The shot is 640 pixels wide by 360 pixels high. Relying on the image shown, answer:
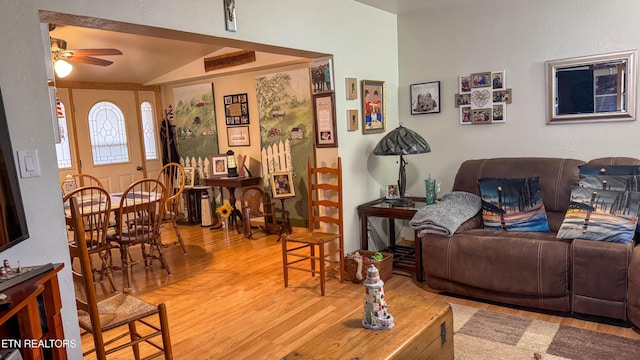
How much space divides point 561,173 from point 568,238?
2.33ft

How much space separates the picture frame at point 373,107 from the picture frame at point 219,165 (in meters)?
2.59

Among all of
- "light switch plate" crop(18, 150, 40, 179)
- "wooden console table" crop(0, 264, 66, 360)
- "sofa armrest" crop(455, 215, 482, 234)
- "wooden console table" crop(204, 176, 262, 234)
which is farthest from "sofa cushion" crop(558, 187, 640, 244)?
"wooden console table" crop(204, 176, 262, 234)

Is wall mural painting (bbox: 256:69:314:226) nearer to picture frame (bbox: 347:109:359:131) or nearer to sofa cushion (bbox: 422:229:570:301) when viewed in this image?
picture frame (bbox: 347:109:359:131)

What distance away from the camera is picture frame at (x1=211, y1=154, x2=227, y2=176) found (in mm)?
6062

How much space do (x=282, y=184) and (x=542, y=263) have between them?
327cm

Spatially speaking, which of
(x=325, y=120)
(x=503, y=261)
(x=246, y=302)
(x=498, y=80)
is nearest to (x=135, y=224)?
(x=246, y=302)

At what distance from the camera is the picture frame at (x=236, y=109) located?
19.7 feet

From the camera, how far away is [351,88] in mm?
3855

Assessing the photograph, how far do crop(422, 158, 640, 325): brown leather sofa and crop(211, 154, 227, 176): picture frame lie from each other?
343cm

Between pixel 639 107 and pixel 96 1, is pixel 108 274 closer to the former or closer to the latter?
pixel 96 1

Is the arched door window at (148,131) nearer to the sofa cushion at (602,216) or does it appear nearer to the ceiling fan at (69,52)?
the ceiling fan at (69,52)

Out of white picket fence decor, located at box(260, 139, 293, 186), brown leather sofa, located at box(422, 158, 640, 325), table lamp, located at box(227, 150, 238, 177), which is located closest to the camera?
brown leather sofa, located at box(422, 158, 640, 325)

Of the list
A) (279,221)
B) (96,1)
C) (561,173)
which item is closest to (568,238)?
(561,173)

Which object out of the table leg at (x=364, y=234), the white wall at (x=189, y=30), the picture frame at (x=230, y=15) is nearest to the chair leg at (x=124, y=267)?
the white wall at (x=189, y=30)
